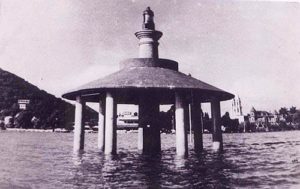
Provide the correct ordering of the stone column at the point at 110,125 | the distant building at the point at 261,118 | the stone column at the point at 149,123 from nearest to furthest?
the stone column at the point at 110,125, the stone column at the point at 149,123, the distant building at the point at 261,118

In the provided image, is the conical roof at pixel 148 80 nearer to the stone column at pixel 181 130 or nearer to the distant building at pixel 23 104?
the stone column at pixel 181 130

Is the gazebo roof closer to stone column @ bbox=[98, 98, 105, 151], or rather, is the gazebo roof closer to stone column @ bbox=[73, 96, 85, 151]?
stone column @ bbox=[73, 96, 85, 151]

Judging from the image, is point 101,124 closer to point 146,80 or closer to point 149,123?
point 149,123

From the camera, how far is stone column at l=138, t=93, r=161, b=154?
22673mm

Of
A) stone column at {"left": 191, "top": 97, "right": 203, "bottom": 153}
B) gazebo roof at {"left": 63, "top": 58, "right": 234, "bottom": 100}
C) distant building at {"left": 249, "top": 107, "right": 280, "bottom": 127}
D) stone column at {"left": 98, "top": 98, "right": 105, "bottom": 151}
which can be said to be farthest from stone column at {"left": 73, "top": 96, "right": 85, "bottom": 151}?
distant building at {"left": 249, "top": 107, "right": 280, "bottom": 127}

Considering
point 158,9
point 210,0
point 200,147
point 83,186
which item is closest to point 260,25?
point 210,0

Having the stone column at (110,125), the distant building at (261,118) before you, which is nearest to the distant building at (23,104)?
the stone column at (110,125)

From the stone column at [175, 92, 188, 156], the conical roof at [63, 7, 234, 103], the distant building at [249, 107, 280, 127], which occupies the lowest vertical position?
the stone column at [175, 92, 188, 156]

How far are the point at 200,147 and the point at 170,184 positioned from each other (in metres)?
12.3

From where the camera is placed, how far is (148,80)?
61.2 ft

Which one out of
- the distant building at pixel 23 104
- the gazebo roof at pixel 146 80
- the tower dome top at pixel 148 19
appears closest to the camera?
the gazebo roof at pixel 146 80

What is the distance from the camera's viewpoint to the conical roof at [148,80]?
18234mm

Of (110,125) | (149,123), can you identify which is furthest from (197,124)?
(110,125)

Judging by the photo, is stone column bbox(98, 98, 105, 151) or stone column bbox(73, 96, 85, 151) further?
stone column bbox(98, 98, 105, 151)
